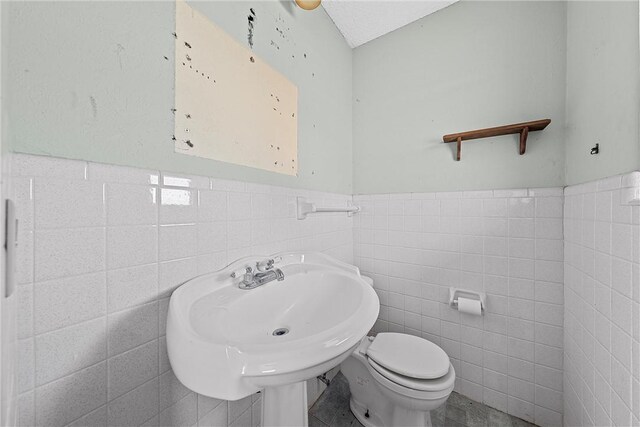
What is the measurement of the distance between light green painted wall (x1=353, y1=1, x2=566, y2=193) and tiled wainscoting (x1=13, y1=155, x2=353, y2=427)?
1.10 metres

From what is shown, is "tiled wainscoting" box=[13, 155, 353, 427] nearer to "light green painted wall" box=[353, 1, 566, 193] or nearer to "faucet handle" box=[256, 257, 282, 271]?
"faucet handle" box=[256, 257, 282, 271]

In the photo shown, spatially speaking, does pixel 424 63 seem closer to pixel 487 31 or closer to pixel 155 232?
pixel 487 31

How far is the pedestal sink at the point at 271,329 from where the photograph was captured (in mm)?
415

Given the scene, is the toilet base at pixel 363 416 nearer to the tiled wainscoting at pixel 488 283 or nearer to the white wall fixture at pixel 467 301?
the tiled wainscoting at pixel 488 283

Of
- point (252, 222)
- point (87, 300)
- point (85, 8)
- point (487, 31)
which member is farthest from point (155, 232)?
point (487, 31)

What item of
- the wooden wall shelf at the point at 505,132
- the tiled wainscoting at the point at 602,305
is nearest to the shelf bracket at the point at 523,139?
the wooden wall shelf at the point at 505,132

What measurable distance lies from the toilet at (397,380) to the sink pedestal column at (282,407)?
1.52ft

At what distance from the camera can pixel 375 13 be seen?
1336 mm

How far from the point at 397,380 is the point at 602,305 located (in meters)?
0.72

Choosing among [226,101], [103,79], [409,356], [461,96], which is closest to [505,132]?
[461,96]

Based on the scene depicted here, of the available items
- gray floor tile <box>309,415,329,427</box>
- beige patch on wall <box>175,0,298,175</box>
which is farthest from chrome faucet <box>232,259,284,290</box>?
gray floor tile <box>309,415,329,427</box>

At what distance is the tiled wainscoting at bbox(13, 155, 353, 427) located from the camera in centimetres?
44

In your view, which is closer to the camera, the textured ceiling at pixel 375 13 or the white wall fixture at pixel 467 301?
the white wall fixture at pixel 467 301

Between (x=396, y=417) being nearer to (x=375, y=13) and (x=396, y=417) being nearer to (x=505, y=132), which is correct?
(x=505, y=132)
